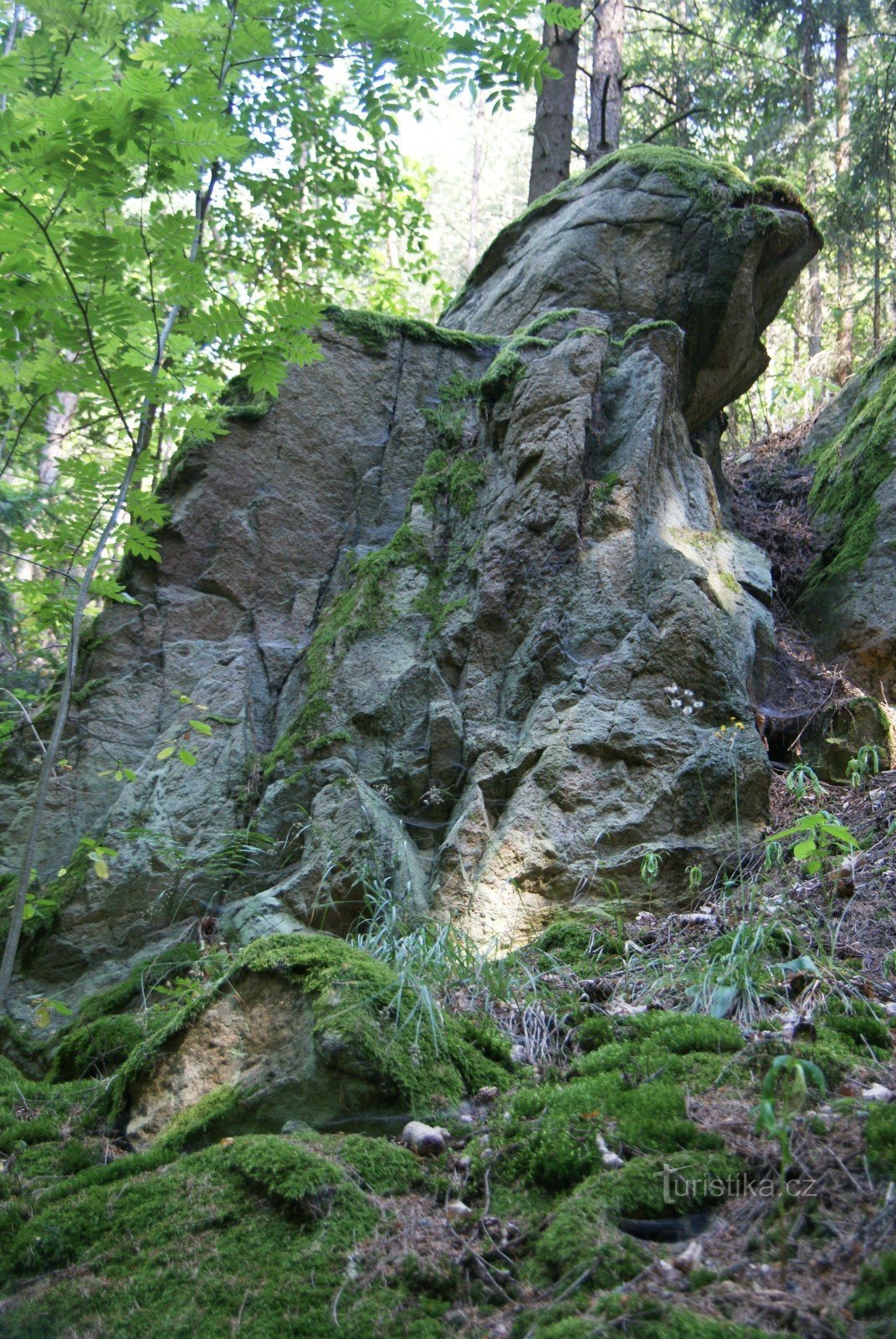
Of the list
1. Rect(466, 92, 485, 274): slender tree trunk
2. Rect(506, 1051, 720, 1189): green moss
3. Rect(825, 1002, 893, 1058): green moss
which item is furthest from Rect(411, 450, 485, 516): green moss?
Rect(466, 92, 485, 274): slender tree trunk

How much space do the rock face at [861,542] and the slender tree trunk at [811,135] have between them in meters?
4.58

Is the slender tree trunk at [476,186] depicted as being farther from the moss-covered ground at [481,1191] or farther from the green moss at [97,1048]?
the moss-covered ground at [481,1191]

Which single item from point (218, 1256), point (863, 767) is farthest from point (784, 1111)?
point (863, 767)

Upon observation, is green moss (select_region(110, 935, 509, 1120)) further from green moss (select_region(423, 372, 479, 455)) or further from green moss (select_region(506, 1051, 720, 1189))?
green moss (select_region(423, 372, 479, 455))

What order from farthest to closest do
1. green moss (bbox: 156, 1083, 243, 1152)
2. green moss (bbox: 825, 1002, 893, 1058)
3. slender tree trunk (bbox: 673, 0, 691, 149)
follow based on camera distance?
slender tree trunk (bbox: 673, 0, 691, 149)
green moss (bbox: 156, 1083, 243, 1152)
green moss (bbox: 825, 1002, 893, 1058)

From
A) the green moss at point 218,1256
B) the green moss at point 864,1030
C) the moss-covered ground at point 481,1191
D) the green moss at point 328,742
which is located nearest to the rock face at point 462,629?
the green moss at point 328,742

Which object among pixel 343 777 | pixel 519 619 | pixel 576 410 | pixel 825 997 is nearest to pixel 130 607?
pixel 343 777

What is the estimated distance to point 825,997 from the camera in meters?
3.42

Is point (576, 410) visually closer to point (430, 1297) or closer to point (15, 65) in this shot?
point (15, 65)

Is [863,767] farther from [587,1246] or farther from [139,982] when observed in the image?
[139,982]

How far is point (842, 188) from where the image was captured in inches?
458

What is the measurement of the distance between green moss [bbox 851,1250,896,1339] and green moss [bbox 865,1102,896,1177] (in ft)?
0.95

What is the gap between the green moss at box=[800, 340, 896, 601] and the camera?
739 centimetres

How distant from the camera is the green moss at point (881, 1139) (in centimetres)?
228
